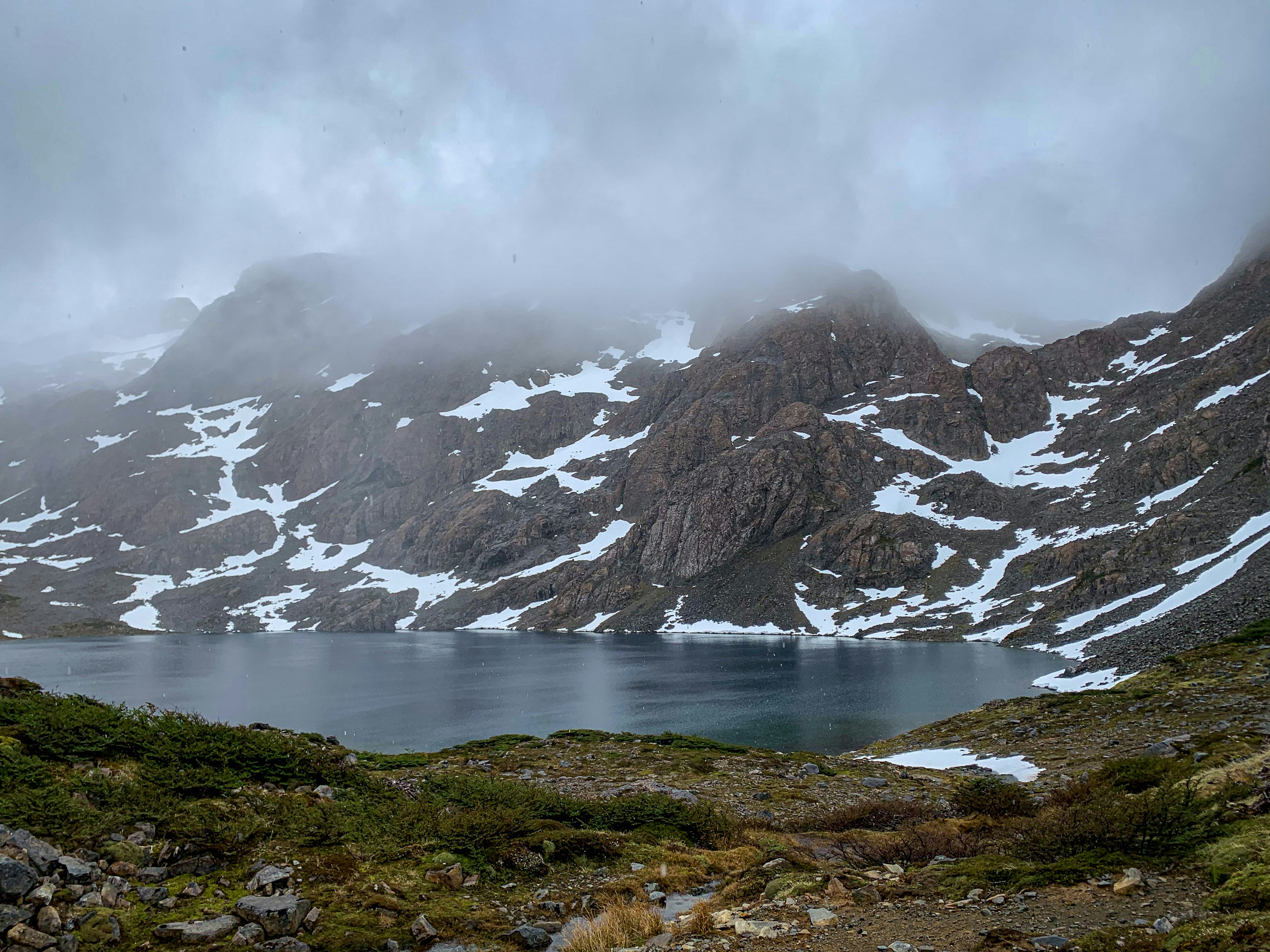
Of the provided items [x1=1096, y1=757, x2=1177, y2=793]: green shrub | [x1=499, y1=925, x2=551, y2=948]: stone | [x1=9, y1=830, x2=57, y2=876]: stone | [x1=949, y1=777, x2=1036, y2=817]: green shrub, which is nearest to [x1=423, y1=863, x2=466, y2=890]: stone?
[x1=499, y1=925, x2=551, y2=948]: stone

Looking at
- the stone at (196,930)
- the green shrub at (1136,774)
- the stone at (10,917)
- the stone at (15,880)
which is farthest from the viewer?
the green shrub at (1136,774)

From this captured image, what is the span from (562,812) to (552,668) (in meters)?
84.2

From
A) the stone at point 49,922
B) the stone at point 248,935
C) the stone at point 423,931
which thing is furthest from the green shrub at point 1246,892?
the stone at point 49,922

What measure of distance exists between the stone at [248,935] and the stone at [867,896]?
7.62m

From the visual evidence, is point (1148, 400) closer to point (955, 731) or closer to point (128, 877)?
point (955, 731)

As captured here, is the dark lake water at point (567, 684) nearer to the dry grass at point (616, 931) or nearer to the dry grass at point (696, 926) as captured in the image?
the dry grass at point (696, 926)

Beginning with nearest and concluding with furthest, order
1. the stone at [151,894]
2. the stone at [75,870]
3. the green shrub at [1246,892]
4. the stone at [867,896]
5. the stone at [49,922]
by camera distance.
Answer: the green shrub at [1246,892], the stone at [49,922], the stone at [75,870], the stone at [151,894], the stone at [867,896]

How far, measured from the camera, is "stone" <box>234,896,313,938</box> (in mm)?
7816

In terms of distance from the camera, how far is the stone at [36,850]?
25.8 feet

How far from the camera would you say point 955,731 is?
37.2 meters

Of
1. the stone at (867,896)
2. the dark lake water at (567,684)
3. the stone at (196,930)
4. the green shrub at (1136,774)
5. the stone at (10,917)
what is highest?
the stone at (10,917)

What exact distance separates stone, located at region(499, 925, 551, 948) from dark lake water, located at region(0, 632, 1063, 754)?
140 ft

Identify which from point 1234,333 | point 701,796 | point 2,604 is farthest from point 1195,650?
point 2,604

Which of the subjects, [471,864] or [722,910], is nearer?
[722,910]
